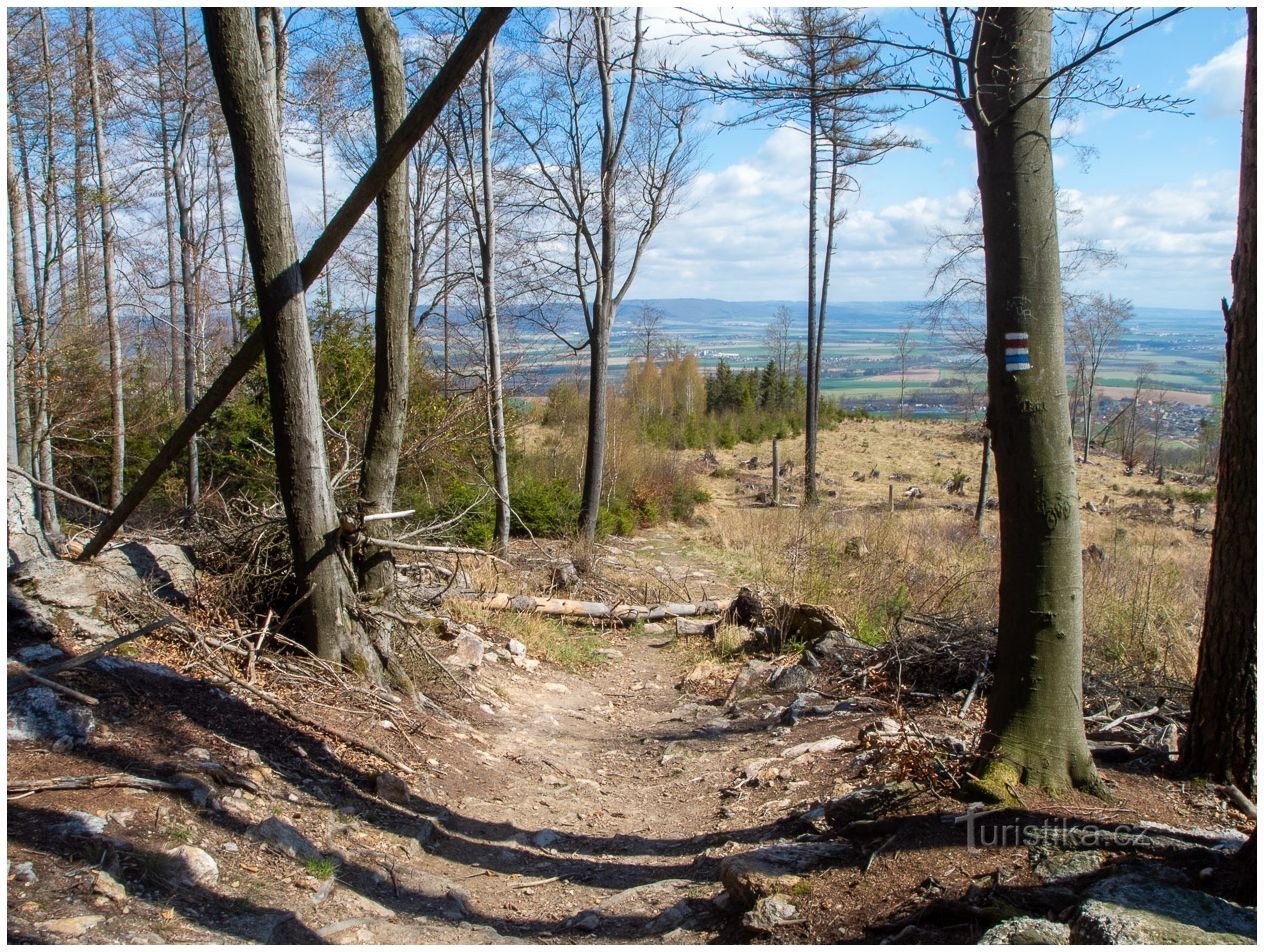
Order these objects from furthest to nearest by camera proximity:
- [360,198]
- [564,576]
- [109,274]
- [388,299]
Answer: [109,274] → [564,576] → [388,299] → [360,198]

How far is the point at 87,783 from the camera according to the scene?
3510 mm

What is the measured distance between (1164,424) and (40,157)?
48.0m

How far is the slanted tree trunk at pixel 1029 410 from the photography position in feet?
11.5

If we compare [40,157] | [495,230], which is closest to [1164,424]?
[495,230]

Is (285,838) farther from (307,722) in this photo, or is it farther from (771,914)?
(771,914)

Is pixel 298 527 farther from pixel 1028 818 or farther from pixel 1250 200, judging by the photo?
pixel 1250 200

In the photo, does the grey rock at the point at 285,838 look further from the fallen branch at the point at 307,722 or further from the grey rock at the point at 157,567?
the grey rock at the point at 157,567

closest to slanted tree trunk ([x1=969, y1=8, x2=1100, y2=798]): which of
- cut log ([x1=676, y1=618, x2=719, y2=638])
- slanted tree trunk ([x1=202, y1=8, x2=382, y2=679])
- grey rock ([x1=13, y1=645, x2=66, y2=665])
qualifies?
slanted tree trunk ([x1=202, y1=8, x2=382, y2=679])

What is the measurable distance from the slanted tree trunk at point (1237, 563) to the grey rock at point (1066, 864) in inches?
41.7

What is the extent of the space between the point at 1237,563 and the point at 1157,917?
1.71 meters

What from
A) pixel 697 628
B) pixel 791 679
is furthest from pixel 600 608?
pixel 791 679

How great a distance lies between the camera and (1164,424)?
45375 mm

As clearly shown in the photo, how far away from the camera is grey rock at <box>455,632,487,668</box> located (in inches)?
283

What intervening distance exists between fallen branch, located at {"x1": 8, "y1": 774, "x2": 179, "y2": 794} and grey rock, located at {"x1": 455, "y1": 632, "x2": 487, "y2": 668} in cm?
352
